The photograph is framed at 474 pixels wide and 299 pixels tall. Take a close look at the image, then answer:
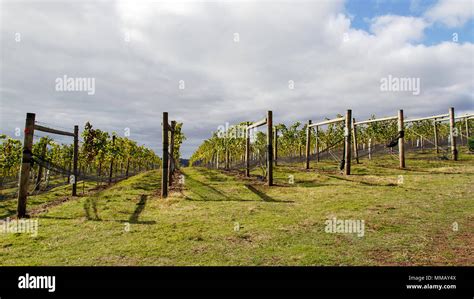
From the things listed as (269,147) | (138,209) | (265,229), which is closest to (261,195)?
(269,147)

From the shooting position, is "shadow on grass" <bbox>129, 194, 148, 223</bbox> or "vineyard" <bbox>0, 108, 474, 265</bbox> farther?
"shadow on grass" <bbox>129, 194, 148, 223</bbox>

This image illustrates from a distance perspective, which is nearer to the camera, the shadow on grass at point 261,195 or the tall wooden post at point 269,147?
the shadow on grass at point 261,195

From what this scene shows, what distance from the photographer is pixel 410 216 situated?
8.37 metres

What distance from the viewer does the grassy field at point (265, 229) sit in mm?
5855

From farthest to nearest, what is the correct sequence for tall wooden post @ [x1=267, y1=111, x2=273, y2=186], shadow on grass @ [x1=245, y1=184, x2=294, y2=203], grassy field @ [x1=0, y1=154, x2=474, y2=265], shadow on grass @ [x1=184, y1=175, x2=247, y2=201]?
tall wooden post @ [x1=267, y1=111, x2=273, y2=186] < shadow on grass @ [x1=184, y1=175, x2=247, y2=201] < shadow on grass @ [x1=245, y1=184, x2=294, y2=203] < grassy field @ [x1=0, y1=154, x2=474, y2=265]

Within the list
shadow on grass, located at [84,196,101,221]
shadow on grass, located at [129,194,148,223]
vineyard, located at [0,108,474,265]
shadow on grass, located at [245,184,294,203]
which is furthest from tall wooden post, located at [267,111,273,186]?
shadow on grass, located at [84,196,101,221]

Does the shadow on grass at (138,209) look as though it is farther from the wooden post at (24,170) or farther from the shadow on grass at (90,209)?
the wooden post at (24,170)

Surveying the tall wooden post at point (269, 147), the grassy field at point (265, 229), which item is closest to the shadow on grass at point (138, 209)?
the grassy field at point (265, 229)

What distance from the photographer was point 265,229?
7789mm

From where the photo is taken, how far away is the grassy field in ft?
19.2

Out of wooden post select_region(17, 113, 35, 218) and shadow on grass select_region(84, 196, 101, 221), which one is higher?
wooden post select_region(17, 113, 35, 218)

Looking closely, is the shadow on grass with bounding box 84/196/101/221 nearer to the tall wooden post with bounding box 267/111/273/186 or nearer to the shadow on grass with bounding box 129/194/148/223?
the shadow on grass with bounding box 129/194/148/223
